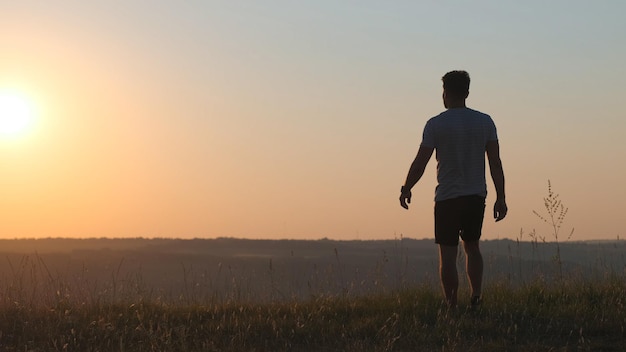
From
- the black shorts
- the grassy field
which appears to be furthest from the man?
the grassy field

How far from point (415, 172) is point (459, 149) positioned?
472mm

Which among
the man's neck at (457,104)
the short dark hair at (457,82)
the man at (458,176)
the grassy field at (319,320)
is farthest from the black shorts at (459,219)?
the short dark hair at (457,82)

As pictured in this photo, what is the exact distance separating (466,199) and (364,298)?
1.79 metres

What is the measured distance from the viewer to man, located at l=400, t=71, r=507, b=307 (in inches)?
314

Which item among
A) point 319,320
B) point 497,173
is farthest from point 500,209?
point 319,320

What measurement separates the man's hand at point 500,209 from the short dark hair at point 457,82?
3.60 feet

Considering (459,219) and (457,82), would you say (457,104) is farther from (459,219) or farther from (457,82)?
(459,219)

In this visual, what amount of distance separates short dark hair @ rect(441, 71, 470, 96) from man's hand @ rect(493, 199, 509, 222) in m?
1.10

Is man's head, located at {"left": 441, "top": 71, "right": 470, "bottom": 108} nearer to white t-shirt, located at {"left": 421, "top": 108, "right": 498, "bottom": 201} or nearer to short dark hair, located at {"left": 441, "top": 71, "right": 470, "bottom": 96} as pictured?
short dark hair, located at {"left": 441, "top": 71, "right": 470, "bottom": 96}

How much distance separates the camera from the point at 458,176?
8.00 m

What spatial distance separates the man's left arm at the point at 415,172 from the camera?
7918mm

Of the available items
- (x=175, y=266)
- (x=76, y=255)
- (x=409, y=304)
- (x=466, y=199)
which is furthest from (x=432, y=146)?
(x=175, y=266)

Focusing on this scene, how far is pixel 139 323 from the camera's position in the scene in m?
8.11

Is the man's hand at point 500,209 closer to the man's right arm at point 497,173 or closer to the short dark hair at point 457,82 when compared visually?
the man's right arm at point 497,173
